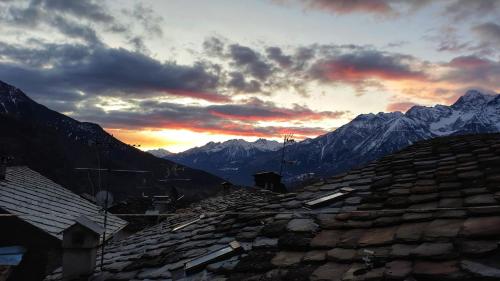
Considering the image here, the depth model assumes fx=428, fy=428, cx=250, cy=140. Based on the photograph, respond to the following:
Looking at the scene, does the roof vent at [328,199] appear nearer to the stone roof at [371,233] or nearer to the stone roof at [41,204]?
the stone roof at [371,233]

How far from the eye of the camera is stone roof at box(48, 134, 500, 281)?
3904mm

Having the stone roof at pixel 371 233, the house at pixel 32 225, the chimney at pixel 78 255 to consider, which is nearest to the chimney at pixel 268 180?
the house at pixel 32 225

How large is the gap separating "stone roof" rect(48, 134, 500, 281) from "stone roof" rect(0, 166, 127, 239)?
5539 mm

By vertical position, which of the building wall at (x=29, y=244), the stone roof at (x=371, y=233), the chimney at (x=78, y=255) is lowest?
the building wall at (x=29, y=244)

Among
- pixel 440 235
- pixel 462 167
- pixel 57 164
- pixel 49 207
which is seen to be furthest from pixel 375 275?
pixel 57 164

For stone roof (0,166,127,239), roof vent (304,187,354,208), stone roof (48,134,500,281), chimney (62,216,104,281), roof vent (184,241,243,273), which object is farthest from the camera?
stone roof (0,166,127,239)

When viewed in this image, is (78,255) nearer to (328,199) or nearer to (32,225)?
(328,199)

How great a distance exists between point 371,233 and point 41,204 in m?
13.6

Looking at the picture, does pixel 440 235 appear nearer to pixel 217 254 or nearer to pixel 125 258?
pixel 217 254

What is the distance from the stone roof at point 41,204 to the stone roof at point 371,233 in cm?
554

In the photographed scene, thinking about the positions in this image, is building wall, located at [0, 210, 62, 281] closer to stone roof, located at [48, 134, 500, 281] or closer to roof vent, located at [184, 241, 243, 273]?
stone roof, located at [48, 134, 500, 281]

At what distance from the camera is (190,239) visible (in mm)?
7879

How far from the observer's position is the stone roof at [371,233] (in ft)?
12.8

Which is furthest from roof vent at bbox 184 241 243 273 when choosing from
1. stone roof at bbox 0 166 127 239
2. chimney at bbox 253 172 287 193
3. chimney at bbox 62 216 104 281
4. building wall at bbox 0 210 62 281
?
chimney at bbox 253 172 287 193
